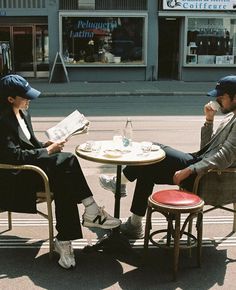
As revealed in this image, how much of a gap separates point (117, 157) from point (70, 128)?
568 mm

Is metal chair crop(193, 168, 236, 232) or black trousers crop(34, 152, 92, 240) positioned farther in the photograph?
metal chair crop(193, 168, 236, 232)

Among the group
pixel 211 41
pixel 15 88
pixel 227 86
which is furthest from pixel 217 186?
pixel 211 41

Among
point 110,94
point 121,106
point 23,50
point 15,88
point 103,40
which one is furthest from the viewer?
point 23,50

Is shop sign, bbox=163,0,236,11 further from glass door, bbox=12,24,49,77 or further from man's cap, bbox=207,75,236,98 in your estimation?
man's cap, bbox=207,75,236,98

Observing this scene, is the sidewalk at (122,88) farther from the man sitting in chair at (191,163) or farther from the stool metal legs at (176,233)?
the stool metal legs at (176,233)

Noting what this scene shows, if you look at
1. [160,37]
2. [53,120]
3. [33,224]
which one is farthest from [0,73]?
[33,224]

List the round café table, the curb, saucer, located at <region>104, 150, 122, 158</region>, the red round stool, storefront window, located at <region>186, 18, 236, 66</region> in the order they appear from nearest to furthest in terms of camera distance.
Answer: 1. the red round stool
2. the round café table
3. saucer, located at <region>104, 150, 122, 158</region>
4. the curb
5. storefront window, located at <region>186, 18, 236, 66</region>

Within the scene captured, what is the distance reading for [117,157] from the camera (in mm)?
4027

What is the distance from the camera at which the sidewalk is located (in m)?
17.1

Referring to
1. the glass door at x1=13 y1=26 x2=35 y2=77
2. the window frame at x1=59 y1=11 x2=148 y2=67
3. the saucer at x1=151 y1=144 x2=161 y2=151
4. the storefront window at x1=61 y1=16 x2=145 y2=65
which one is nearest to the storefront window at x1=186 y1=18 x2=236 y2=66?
the window frame at x1=59 y1=11 x2=148 y2=67

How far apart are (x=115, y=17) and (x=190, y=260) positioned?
56.7 ft

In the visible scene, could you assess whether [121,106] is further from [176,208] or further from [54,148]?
[176,208]

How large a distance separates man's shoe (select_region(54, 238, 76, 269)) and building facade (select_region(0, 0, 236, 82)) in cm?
1625

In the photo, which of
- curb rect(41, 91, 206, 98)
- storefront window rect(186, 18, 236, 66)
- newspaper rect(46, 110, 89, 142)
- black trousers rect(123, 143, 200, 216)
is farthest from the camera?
storefront window rect(186, 18, 236, 66)
